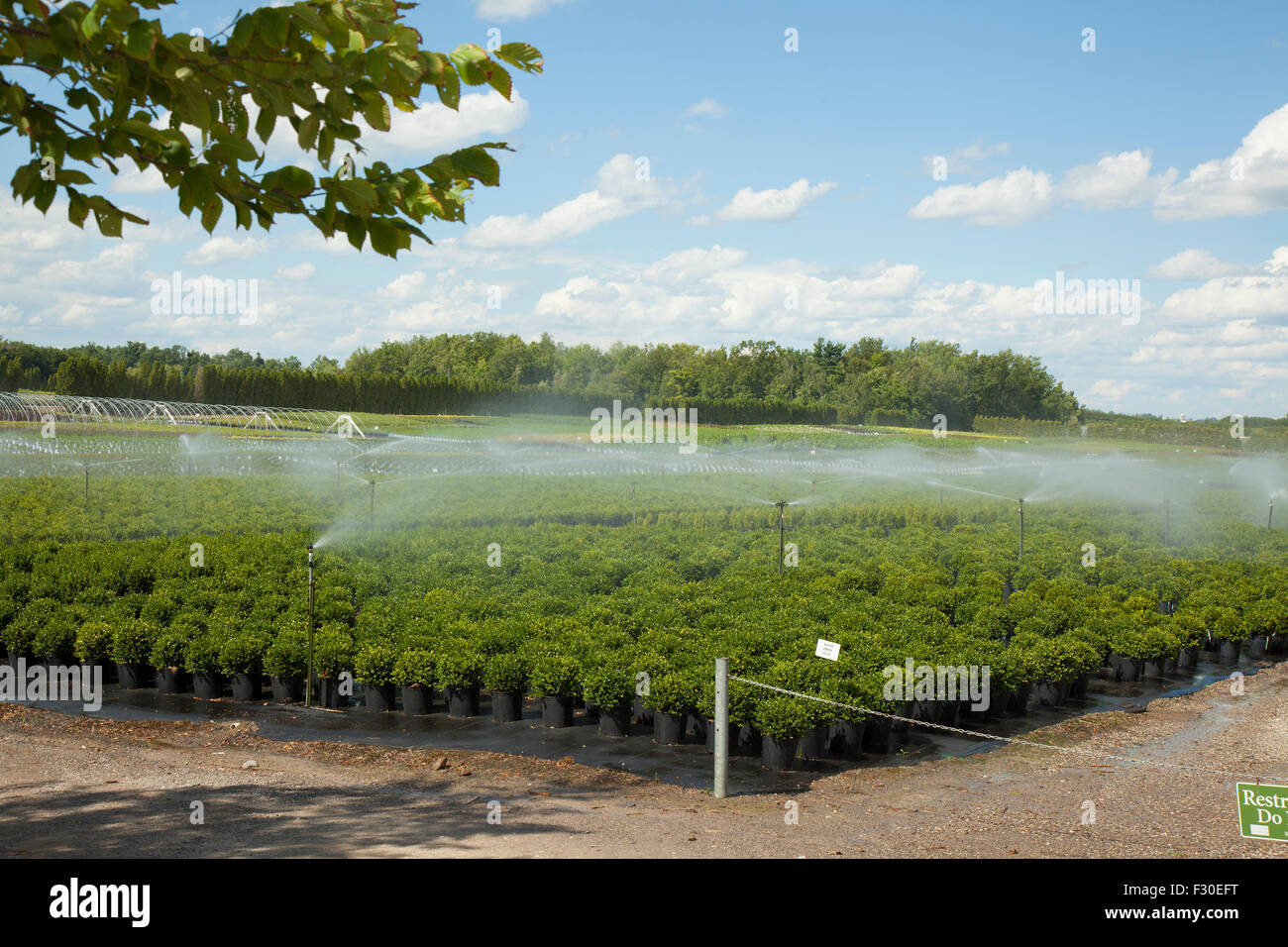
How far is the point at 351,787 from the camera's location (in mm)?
9414

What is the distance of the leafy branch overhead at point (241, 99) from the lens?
440 centimetres

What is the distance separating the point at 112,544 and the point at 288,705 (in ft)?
32.8

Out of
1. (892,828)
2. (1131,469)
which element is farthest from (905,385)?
(892,828)

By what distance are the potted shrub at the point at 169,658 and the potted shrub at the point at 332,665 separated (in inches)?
74.5

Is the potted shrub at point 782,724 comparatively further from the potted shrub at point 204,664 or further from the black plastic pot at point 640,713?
the potted shrub at point 204,664

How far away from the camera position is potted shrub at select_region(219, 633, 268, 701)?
522 inches

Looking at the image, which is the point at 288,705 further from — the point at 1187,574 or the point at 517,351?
the point at 517,351

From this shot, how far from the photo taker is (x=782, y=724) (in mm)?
10422

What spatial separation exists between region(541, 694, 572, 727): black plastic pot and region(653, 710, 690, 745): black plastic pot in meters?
1.29

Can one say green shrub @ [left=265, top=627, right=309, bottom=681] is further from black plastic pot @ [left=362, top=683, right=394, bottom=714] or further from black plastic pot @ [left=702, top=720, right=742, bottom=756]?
black plastic pot @ [left=702, top=720, right=742, bottom=756]

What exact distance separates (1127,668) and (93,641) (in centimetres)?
1546

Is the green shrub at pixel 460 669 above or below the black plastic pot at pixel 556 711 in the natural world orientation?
above
